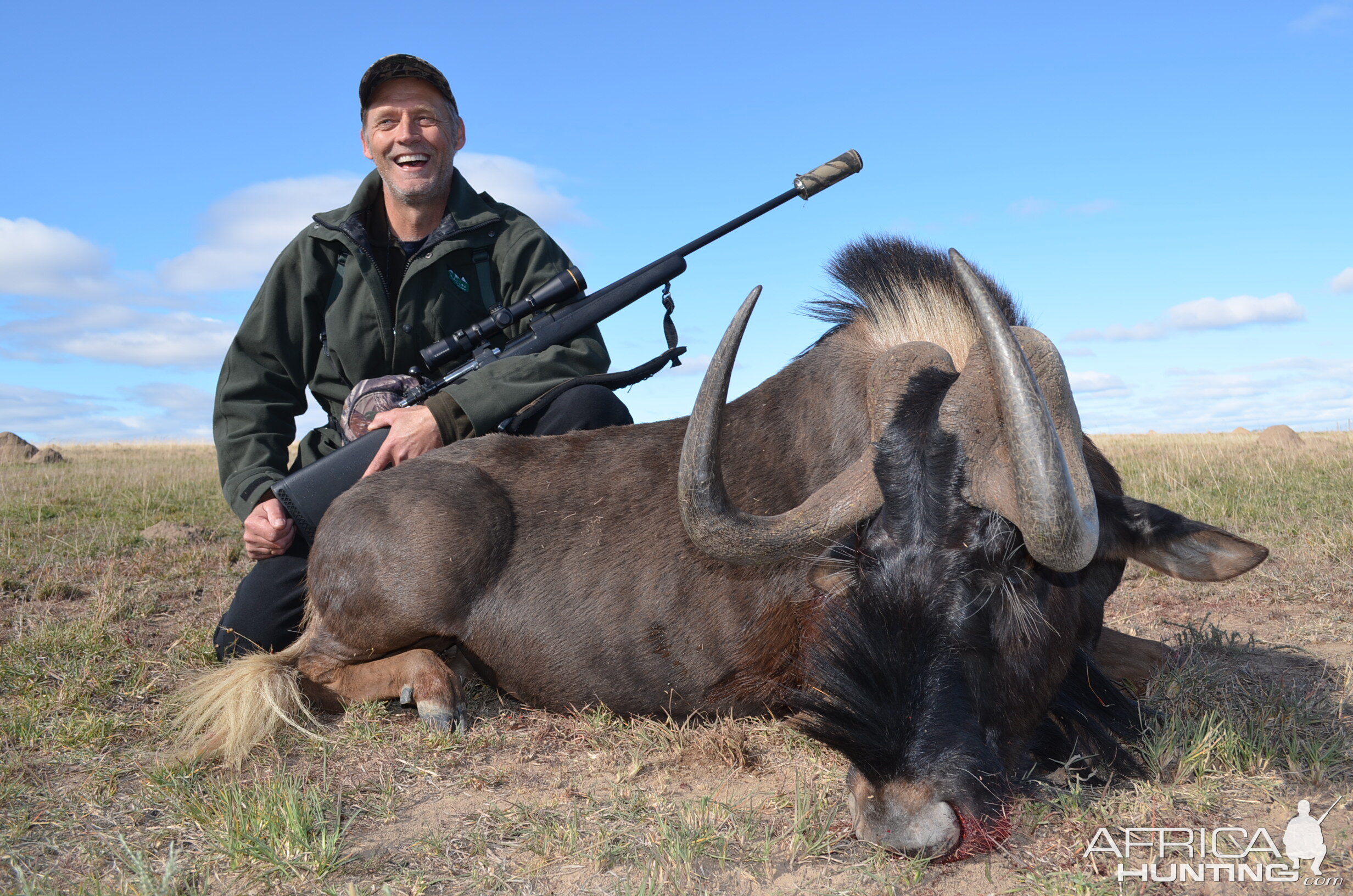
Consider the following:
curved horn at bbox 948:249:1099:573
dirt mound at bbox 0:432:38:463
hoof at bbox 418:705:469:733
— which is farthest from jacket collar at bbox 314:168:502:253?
dirt mound at bbox 0:432:38:463

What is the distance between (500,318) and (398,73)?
1.88 meters

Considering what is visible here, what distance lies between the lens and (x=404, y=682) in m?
3.79

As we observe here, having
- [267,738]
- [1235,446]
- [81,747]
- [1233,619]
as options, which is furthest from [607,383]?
[1235,446]

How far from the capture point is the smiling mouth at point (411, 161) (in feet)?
18.2

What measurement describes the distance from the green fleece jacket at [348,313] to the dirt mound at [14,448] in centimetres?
2073

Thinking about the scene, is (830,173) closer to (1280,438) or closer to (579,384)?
(579,384)

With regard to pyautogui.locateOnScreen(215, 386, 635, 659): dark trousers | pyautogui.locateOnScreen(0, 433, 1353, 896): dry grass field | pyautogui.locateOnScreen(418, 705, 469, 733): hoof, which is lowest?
pyautogui.locateOnScreen(0, 433, 1353, 896): dry grass field

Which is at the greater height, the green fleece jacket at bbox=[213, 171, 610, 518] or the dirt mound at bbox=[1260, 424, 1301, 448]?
the green fleece jacket at bbox=[213, 171, 610, 518]

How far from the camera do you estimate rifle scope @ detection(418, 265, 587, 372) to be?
5.18 m

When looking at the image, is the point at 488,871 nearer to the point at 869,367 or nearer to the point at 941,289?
the point at 869,367

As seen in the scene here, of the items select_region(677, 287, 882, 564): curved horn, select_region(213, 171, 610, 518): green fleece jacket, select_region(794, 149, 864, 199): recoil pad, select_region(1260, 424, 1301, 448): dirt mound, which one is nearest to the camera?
select_region(677, 287, 882, 564): curved horn

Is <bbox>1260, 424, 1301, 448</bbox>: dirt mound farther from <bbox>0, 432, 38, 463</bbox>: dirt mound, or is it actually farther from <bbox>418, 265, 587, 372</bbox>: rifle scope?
<bbox>0, 432, 38, 463</bbox>: dirt mound

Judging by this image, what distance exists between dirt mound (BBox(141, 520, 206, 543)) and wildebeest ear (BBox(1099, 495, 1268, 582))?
8230 millimetres

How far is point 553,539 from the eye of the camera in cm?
383
